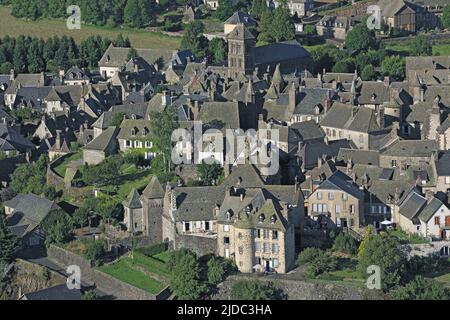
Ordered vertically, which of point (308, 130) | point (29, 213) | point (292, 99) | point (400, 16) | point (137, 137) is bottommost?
point (29, 213)

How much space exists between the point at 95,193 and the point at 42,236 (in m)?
4.78

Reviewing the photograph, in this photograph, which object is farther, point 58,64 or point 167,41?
point 167,41

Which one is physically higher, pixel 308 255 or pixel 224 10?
pixel 224 10

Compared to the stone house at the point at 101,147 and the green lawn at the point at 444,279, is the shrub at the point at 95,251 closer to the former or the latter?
the stone house at the point at 101,147

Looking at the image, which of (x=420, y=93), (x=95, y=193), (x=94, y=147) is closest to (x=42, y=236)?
(x=95, y=193)

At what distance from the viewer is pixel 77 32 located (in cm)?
13412

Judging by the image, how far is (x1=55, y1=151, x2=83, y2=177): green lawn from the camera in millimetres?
82375

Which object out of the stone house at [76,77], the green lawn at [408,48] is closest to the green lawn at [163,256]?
the stone house at [76,77]

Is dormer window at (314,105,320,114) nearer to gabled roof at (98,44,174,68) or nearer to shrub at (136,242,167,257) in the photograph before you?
shrub at (136,242,167,257)

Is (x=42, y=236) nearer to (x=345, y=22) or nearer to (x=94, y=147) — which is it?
(x=94, y=147)

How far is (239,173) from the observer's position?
2820 inches

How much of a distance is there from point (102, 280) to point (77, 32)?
6858cm

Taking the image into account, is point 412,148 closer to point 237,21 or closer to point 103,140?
point 103,140

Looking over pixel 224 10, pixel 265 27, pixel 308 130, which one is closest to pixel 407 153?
pixel 308 130
